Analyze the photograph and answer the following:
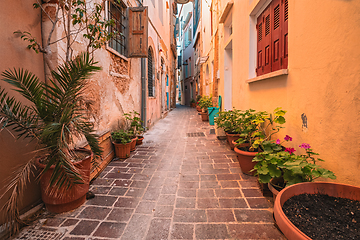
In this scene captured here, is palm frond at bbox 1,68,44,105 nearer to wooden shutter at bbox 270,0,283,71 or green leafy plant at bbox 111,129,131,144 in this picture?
green leafy plant at bbox 111,129,131,144

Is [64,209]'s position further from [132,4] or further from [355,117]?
[132,4]

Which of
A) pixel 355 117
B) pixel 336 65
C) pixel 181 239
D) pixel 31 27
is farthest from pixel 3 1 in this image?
pixel 355 117

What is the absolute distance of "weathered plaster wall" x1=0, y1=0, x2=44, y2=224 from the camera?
6.07ft

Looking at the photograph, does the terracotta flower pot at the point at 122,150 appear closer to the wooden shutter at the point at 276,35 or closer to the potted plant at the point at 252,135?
the potted plant at the point at 252,135

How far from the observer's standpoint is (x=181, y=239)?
1725 millimetres

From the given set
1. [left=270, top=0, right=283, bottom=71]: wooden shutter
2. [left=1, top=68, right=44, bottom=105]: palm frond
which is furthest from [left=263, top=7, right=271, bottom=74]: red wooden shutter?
[left=1, top=68, right=44, bottom=105]: palm frond

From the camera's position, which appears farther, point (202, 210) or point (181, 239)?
point (202, 210)

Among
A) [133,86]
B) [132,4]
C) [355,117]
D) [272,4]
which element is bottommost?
[355,117]

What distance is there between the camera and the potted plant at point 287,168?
1.69m

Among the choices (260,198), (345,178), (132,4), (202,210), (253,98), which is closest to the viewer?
(345,178)

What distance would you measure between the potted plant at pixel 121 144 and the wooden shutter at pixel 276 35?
296cm

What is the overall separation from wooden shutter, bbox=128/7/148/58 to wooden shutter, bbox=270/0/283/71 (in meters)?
2.90

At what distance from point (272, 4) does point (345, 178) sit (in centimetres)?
279

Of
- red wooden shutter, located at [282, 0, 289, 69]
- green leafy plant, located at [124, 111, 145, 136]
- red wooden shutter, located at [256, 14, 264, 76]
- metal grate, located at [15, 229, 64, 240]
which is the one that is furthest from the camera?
green leafy plant, located at [124, 111, 145, 136]
